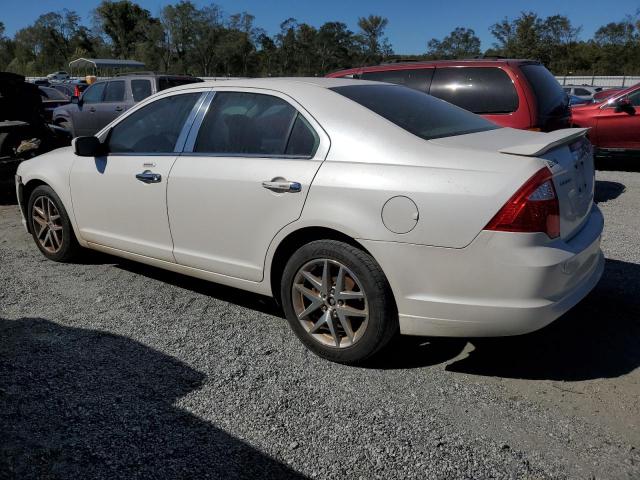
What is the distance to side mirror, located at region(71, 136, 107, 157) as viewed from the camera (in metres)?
4.43

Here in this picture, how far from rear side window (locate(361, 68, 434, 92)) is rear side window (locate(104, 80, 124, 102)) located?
7.44 meters

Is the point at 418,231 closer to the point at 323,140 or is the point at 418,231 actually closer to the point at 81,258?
the point at 323,140

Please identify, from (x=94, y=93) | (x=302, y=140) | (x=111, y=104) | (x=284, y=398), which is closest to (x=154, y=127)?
(x=302, y=140)

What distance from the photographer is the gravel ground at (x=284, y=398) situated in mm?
2492

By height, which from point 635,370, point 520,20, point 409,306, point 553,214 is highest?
point 520,20

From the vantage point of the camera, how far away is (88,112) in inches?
543

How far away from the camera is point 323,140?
3.32m

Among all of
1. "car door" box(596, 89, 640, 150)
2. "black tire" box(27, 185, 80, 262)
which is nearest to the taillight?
"black tire" box(27, 185, 80, 262)

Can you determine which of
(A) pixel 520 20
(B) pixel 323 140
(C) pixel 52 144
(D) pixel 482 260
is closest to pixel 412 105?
(B) pixel 323 140

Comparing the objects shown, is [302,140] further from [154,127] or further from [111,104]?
[111,104]

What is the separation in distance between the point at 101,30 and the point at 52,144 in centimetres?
9637

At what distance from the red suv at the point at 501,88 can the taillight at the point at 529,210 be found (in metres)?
4.17

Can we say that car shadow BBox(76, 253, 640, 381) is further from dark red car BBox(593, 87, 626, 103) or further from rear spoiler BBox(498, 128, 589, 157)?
dark red car BBox(593, 87, 626, 103)

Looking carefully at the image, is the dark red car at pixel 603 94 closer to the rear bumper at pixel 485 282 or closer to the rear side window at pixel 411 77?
the rear side window at pixel 411 77
